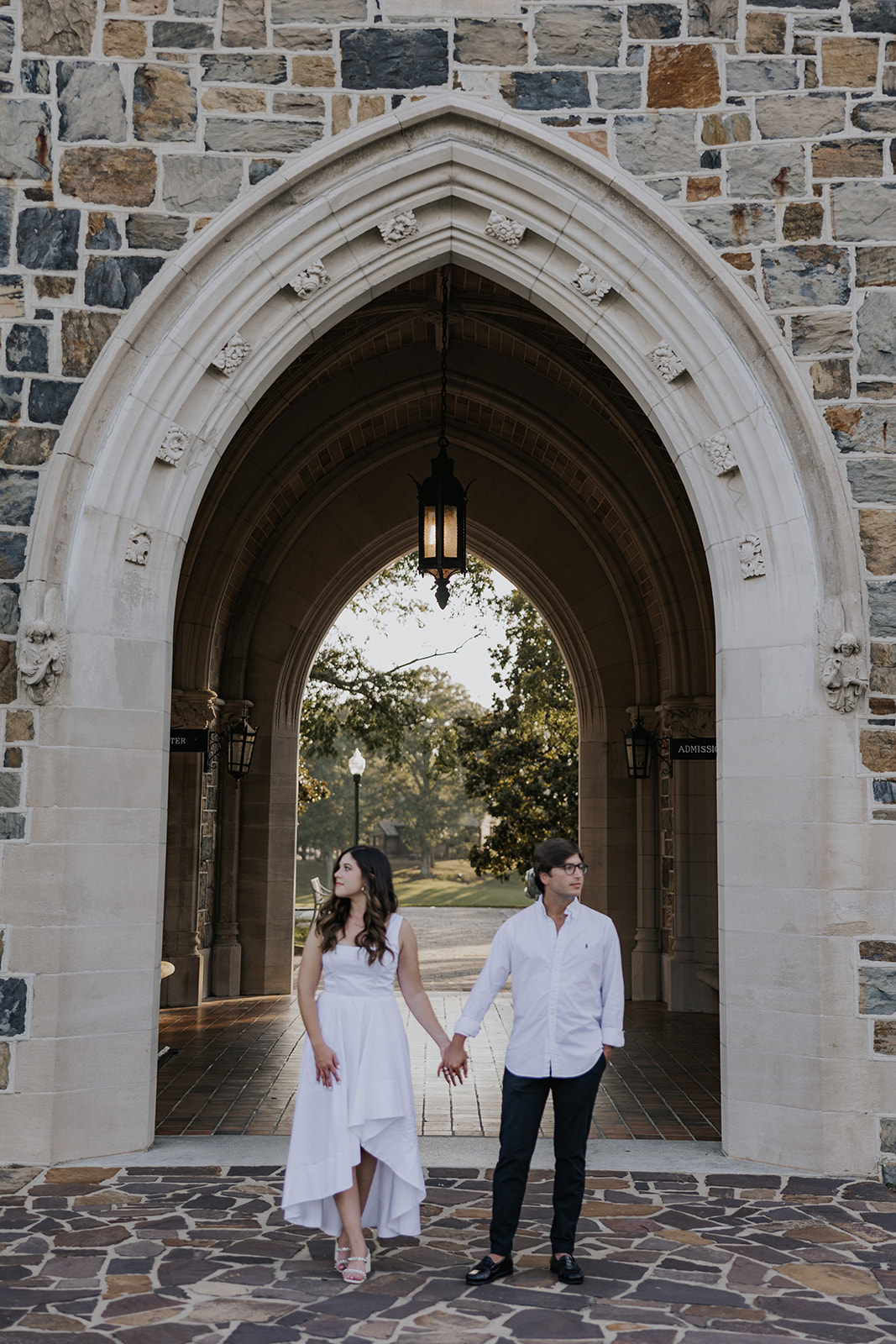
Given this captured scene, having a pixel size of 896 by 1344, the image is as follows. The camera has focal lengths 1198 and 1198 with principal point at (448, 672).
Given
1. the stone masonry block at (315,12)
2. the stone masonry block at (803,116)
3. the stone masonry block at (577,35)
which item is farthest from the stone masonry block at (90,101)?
the stone masonry block at (803,116)

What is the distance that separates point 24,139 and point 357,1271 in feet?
16.3

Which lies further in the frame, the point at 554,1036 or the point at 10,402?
the point at 10,402

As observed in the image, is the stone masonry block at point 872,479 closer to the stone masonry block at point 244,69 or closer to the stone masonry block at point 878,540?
the stone masonry block at point 878,540

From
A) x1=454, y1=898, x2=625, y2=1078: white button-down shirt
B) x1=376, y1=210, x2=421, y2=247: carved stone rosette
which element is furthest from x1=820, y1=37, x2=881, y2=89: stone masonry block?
x1=454, y1=898, x2=625, y2=1078: white button-down shirt

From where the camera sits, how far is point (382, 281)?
586 cm

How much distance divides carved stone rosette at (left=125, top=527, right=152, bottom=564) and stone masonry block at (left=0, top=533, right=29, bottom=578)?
44cm

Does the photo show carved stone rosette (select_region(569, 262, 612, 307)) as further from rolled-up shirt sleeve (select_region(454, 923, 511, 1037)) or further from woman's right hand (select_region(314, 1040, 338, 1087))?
woman's right hand (select_region(314, 1040, 338, 1087))

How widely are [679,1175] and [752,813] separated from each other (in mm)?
1533

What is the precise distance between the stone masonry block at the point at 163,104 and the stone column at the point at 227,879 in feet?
19.3

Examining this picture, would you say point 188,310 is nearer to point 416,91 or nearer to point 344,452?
point 416,91

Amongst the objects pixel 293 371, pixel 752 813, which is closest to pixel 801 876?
pixel 752 813

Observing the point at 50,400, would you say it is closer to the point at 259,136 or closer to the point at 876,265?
the point at 259,136

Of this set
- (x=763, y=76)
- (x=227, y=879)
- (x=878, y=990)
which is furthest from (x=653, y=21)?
(x=227, y=879)

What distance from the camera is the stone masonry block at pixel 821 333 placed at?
5445mm
